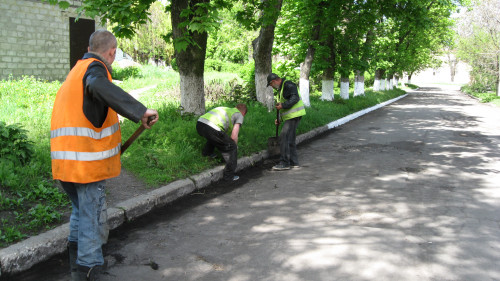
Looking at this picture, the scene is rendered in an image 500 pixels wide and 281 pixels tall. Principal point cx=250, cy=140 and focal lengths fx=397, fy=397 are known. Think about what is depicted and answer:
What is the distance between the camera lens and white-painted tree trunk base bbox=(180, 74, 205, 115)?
8461 mm

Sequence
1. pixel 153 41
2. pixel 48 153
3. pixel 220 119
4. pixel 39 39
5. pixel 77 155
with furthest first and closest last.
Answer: pixel 153 41, pixel 39 39, pixel 220 119, pixel 48 153, pixel 77 155

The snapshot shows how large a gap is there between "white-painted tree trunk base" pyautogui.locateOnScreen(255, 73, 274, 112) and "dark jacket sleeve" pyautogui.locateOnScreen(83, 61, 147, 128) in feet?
30.8

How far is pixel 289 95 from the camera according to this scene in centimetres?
745

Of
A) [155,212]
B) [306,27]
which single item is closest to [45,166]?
[155,212]

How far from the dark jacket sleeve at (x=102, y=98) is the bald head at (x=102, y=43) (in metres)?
0.16

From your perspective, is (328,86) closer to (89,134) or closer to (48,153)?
(48,153)

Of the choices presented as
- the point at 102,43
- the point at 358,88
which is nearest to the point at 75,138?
the point at 102,43

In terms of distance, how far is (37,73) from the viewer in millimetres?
17359

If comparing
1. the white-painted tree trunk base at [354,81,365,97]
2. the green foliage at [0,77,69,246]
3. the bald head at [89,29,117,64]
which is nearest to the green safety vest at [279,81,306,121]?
the green foliage at [0,77,69,246]

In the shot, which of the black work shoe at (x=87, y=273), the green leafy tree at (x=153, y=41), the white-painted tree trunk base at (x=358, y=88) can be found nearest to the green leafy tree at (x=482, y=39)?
the white-painted tree trunk base at (x=358, y=88)

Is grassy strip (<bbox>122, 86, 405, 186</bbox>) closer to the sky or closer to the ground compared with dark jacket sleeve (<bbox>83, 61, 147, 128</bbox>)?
closer to the ground

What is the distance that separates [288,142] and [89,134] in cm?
494

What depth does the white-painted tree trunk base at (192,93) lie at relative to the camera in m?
8.46

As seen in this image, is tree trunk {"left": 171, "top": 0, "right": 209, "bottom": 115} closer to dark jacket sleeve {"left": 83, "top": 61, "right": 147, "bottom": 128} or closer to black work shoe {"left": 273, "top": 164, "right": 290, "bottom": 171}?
black work shoe {"left": 273, "top": 164, "right": 290, "bottom": 171}
